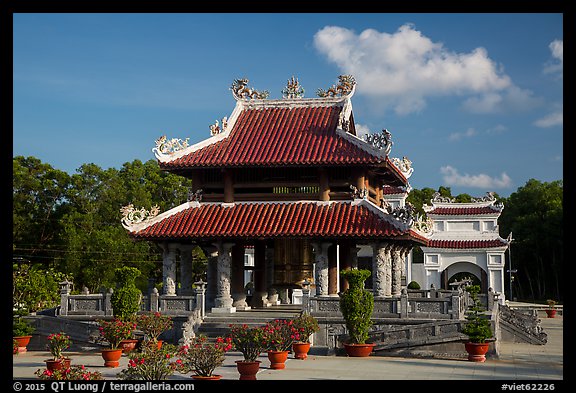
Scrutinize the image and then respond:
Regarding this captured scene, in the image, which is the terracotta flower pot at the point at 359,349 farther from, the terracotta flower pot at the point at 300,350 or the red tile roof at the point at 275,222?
the red tile roof at the point at 275,222

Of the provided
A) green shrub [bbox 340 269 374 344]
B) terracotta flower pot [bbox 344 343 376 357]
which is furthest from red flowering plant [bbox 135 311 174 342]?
terracotta flower pot [bbox 344 343 376 357]

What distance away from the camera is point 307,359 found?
72.0 ft

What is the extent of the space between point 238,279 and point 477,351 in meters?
10.7

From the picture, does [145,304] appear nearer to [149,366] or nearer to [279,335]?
[279,335]

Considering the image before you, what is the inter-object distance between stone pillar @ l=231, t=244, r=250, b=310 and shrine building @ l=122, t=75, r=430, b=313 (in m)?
0.04

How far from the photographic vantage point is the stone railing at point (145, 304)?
2591 cm

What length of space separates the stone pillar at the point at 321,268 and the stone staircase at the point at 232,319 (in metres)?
1.53

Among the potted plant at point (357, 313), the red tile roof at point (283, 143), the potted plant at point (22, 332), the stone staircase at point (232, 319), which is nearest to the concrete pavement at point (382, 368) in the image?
the potted plant at point (357, 313)

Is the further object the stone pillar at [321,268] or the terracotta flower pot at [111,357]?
the stone pillar at [321,268]

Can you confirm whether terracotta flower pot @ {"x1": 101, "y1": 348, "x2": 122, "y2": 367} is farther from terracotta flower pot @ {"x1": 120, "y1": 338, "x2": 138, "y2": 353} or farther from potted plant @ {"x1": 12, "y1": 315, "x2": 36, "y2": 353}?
potted plant @ {"x1": 12, "y1": 315, "x2": 36, "y2": 353}

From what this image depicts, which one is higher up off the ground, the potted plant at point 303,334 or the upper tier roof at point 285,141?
the upper tier roof at point 285,141

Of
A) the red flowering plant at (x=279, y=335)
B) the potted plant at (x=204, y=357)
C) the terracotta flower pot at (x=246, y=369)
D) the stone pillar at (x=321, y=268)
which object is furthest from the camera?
the stone pillar at (x=321, y=268)
